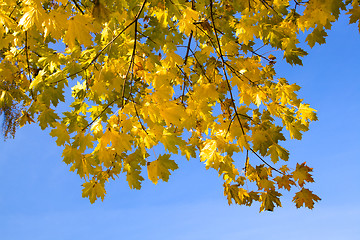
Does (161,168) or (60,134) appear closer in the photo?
(161,168)

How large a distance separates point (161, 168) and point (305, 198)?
1391 millimetres

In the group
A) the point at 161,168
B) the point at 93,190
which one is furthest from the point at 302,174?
the point at 93,190

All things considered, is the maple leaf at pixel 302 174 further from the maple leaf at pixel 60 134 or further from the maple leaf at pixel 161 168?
the maple leaf at pixel 60 134

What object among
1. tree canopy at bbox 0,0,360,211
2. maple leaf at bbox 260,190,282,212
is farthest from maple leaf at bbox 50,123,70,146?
maple leaf at bbox 260,190,282,212

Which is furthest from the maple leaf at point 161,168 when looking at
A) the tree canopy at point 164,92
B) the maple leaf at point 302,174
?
the maple leaf at point 302,174

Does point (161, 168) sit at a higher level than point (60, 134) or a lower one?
lower

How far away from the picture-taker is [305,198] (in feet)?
9.00

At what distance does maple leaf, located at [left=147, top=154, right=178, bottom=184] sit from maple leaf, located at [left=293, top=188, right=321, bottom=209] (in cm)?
122

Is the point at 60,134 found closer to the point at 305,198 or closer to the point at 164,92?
the point at 164,92

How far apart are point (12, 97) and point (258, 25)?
2.99 metres

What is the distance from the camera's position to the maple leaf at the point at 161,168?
2.46m

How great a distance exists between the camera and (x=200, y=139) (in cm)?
364

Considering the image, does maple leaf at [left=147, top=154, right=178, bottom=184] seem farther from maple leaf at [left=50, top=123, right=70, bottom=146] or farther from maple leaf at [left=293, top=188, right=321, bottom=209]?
maple leaf at [left=293, top=188, right=321, bottom=209]

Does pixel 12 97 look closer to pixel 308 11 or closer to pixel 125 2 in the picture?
pixel 125 2
